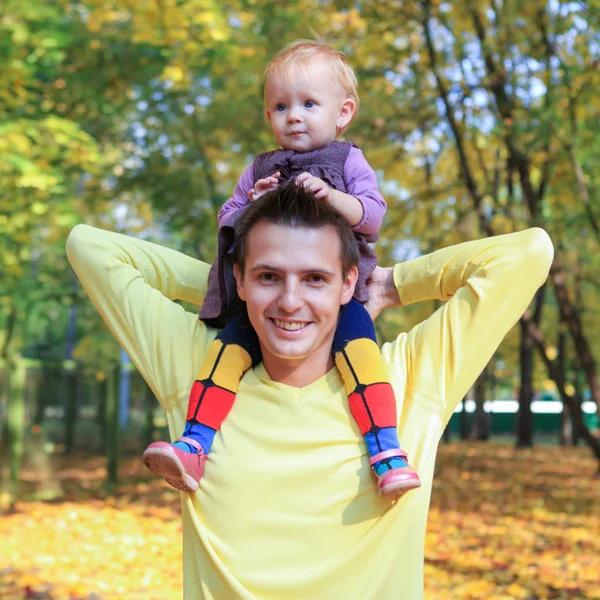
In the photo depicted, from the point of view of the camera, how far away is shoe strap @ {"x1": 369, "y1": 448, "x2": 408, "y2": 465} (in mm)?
2037

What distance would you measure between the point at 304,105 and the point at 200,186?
318 inches

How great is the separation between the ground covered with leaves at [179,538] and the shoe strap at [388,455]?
4.97 metres

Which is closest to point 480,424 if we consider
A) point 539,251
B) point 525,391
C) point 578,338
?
point 525,391

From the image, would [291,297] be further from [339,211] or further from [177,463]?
[177,463]

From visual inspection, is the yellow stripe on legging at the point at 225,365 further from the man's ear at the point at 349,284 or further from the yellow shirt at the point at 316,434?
Result: the man's ear at the point at 349,284

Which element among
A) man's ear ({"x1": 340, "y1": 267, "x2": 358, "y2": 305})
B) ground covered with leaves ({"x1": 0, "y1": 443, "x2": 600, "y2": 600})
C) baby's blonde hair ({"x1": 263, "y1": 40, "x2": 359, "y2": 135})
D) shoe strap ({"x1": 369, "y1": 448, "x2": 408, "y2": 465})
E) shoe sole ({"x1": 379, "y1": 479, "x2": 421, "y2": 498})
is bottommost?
ground covered with leaves ({"x1": 0, "y1": 443, "x2": 600, "y2": 600})

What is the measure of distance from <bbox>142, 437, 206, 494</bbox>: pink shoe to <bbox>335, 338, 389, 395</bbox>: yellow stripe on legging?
42cm

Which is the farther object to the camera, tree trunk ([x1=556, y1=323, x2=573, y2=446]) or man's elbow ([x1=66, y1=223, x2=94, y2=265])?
tree trunk ([x1=556, y1=323, x2=573, y2=446])

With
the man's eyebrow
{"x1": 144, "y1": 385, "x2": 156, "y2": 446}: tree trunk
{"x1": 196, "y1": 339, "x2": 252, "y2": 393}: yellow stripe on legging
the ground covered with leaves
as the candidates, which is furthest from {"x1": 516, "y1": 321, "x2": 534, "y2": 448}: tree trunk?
the man's eyebrow

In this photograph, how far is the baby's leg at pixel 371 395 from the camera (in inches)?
80.2

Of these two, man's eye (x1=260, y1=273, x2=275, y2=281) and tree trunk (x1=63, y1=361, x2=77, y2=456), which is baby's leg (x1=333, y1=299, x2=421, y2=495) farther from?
tree trunk (x1=63, y1=361, x2=77, y2=456)

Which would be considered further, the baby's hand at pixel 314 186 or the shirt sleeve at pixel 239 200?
the shirt sleeve at pixel 239 200

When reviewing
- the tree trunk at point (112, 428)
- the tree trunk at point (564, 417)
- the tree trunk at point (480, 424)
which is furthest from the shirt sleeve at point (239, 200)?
the tree trunk at point (480, 424)

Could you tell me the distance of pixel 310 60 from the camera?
227 cm
